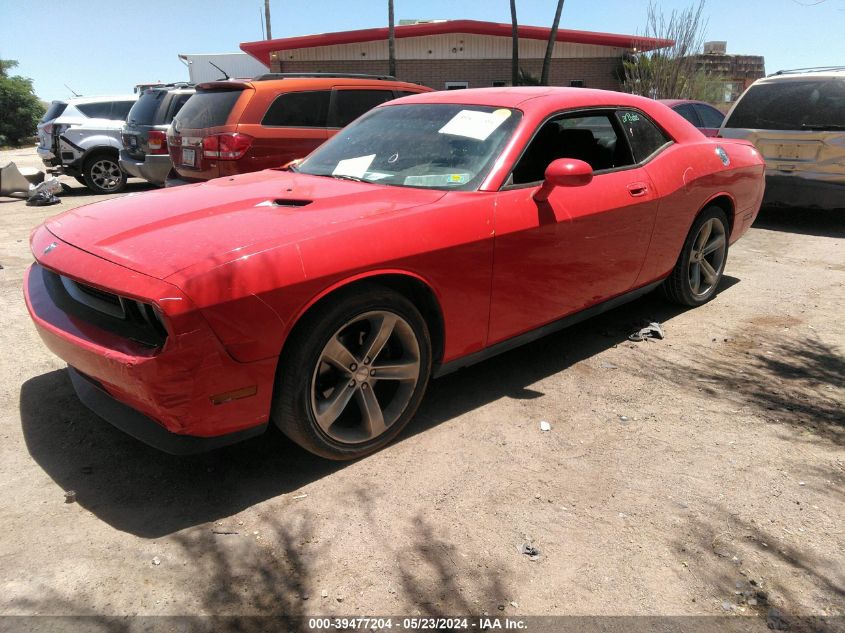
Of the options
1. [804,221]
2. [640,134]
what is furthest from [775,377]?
[804,221]

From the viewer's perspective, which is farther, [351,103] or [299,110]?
[351,103]

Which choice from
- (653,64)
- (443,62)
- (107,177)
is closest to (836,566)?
(107,177)

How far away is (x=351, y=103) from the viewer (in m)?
7.66

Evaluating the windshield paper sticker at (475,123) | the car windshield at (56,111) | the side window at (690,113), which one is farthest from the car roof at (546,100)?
the car windshield at (56,111)

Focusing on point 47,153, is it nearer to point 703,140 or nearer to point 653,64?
point 703,140

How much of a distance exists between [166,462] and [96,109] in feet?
37.7

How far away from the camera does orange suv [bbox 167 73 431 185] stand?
6648 mm

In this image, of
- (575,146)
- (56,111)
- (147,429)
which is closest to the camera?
(147,429)

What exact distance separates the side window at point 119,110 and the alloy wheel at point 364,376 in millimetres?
11498

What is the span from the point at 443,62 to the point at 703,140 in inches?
847

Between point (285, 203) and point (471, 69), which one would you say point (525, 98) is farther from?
point (471, 69)

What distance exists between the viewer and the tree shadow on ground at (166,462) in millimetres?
2801

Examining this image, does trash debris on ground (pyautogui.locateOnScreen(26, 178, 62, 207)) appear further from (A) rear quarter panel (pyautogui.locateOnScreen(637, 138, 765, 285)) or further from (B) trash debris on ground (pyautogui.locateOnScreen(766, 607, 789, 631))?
(B) trash debris on ground (pyautogui.locateOnScreen(766, 607, 789, 631))

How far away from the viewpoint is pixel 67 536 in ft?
8.53
